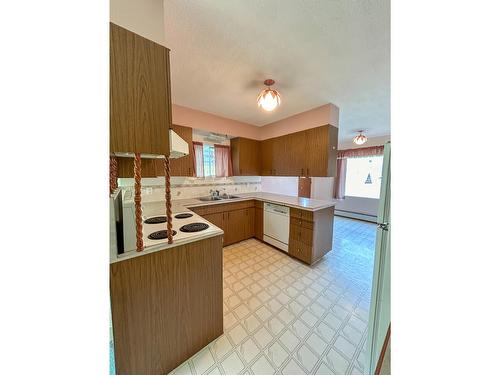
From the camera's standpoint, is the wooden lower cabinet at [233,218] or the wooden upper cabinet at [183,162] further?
the wooden lower cabinet at [233,218]

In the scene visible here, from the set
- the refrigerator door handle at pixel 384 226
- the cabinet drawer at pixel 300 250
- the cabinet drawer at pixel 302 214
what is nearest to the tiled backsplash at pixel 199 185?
the cabinet drawer at pixel 302 214

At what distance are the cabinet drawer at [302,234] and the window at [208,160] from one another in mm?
1826

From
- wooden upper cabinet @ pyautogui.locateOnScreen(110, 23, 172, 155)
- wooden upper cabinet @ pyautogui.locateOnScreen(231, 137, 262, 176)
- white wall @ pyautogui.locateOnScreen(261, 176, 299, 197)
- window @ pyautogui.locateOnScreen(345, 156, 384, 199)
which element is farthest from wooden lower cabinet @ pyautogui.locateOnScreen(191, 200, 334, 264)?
window @ pyautogui.locateOnScreen(345, 156, 384, 199)

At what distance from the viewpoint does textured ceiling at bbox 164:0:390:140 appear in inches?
42.9

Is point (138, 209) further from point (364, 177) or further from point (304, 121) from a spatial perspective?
point (364, 177)

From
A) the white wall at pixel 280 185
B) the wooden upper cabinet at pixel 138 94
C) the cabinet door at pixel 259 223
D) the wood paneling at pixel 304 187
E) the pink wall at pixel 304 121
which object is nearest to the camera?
the wooden upper cabinet at pixel 138 94

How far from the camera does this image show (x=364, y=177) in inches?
195

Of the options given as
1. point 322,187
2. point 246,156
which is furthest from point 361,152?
point 246,156

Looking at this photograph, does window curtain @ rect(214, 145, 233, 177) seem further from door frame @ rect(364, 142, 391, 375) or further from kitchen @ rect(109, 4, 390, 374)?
door frame @ rect(364, 142, 391, 375)

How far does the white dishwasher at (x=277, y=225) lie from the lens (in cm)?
270

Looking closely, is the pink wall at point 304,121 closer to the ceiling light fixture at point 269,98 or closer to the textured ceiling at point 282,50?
the textured ceiling at point 282,50

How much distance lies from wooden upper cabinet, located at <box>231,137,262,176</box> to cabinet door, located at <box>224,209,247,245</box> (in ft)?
2.79
